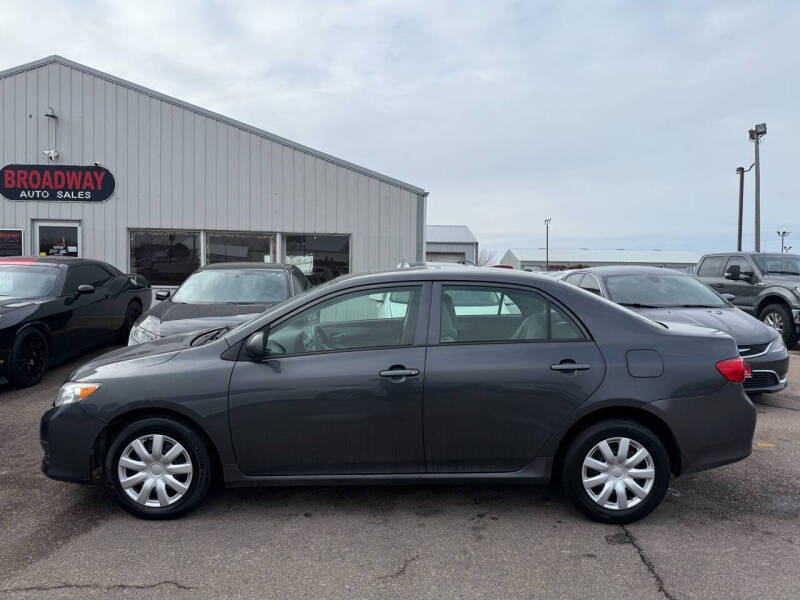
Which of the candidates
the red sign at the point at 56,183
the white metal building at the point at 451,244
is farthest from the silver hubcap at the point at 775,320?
the white metal building at the point at 451,244

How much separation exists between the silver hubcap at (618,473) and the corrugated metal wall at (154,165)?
10.3 meters

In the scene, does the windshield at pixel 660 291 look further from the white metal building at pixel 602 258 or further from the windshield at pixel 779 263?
the white metal building at pixel 602 258

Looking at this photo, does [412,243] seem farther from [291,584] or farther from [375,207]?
[291,584]

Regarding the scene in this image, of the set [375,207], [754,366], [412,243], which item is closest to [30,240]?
[375,207]

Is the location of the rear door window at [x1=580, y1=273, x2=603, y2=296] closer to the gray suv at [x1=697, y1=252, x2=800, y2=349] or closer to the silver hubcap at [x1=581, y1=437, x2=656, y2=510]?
the gray suv at [x1=697, y1=252, x2=800, y2=349]

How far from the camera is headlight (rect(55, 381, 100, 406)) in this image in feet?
11.8

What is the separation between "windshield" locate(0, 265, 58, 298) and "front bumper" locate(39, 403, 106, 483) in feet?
15.7

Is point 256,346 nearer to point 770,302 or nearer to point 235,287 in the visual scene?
point 235,287

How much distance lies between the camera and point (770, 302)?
10758 millimetres

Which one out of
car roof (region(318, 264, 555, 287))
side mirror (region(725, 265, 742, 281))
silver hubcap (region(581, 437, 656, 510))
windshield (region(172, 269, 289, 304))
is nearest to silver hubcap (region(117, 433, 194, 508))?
car roof (region(318, 264, 555, 287))

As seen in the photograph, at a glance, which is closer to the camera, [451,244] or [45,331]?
[45,331]

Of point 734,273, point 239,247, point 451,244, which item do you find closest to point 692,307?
point 734,273

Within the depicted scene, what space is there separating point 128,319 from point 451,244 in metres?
37.9

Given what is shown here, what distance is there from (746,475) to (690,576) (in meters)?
1.79
